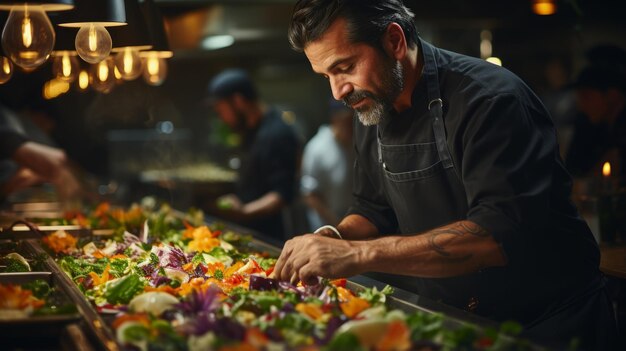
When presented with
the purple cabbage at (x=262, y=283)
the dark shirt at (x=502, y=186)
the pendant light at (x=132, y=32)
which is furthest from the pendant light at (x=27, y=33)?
the dark shirt at (x=502, y=186)

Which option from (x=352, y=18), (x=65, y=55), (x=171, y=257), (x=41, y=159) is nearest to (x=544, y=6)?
(x=352, y=18)

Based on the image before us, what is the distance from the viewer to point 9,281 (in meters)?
3.07

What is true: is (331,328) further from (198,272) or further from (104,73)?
(104,73)

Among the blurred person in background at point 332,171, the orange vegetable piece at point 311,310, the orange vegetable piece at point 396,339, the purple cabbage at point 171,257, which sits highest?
the orange vegetable piece at point 396,339

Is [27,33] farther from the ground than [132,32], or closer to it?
farther from the ground

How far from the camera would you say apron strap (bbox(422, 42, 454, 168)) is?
292cm

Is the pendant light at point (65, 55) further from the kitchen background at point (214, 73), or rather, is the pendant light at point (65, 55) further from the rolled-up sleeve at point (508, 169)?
the rolled-up sleeve at point (508, 169)

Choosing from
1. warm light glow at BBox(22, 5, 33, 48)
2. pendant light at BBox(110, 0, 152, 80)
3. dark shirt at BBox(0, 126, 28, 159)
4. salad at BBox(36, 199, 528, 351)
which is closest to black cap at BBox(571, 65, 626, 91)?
salad at BBox(36, 199, 528, 351)

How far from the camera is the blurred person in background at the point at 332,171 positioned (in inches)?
307

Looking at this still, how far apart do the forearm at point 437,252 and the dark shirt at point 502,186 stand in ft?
0.14

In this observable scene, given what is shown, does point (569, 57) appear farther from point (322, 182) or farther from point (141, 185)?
point (141, 185)

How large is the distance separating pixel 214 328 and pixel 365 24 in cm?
129

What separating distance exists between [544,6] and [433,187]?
2.81 meters

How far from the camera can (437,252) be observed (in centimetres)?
260
